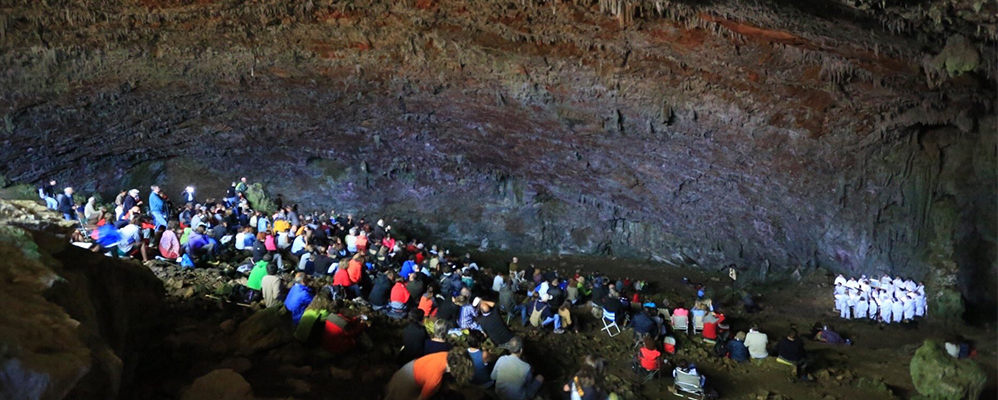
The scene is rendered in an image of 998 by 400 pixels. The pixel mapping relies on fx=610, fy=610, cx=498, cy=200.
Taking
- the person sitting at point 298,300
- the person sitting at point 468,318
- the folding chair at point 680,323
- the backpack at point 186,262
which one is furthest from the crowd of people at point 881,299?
the backpack at point 186,262

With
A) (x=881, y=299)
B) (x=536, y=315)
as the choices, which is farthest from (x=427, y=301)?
(x=881, y=299)

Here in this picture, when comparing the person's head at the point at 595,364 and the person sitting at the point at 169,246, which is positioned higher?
the person's head at the point at 595,364

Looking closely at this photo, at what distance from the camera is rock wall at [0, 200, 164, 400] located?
3.26 metres

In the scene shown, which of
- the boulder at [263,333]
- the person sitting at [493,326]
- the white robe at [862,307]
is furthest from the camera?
the white robe at [862,307]

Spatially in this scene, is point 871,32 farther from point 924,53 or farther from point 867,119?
point 867,119

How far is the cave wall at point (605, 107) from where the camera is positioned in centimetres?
1050

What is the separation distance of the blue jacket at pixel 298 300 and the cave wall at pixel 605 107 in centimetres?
632

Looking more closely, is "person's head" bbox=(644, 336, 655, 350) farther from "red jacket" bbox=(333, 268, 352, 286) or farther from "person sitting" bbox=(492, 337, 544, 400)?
"red jacket" bbox=(333, 268, 352, 286)

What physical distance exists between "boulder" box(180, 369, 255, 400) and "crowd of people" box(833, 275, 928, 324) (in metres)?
12.9

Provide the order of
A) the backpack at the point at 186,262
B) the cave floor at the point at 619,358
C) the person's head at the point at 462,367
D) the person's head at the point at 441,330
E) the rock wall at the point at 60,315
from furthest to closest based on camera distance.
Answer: the backpack at the point at 186,262
the person's head at the point at 441,330
the person's head at the point at 462,367
the cave floor at the point at 619,358
the rock wall at the point at 60,315

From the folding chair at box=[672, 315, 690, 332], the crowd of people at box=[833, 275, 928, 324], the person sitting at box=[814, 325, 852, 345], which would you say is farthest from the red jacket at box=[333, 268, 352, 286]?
the crowd of people at box=[833, 275, 928, 324]

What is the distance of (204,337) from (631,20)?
26.9 feet

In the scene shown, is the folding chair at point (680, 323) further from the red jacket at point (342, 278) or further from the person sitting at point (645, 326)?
the red jacket at point (342, 278)

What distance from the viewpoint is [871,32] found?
847 cm
